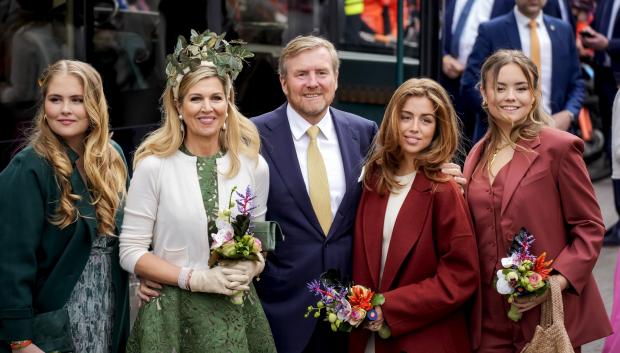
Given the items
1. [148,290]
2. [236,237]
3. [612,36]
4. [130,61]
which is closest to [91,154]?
[148,290]

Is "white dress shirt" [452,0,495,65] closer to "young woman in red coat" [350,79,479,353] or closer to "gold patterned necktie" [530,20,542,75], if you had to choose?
Answer: "gold patterned necktie" [530,20,542,75]

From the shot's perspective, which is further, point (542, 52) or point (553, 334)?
point (542, 52)

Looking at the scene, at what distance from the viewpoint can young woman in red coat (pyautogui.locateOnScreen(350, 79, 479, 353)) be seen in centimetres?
466

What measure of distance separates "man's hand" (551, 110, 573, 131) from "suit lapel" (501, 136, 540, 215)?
3.53m

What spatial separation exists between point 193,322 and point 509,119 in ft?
5.02

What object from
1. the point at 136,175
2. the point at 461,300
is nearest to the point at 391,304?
the point at 461,300

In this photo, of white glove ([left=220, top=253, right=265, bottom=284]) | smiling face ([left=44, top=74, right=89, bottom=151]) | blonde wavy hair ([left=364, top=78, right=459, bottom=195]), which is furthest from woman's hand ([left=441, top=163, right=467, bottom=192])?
smiling face ([left=44, top=74, right=89, bottom=151])

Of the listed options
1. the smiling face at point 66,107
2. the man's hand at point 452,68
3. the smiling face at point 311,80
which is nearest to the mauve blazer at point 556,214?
the smiling face at point 311,80

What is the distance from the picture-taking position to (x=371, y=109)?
897 centimetres

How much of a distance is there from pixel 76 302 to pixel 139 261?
1.07 feet

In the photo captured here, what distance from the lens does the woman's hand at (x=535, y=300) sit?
4.64 meters

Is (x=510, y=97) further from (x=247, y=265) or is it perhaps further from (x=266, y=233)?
(x=247, y=265)

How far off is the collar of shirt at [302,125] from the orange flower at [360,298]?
754 mm

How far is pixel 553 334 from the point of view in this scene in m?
4.59
